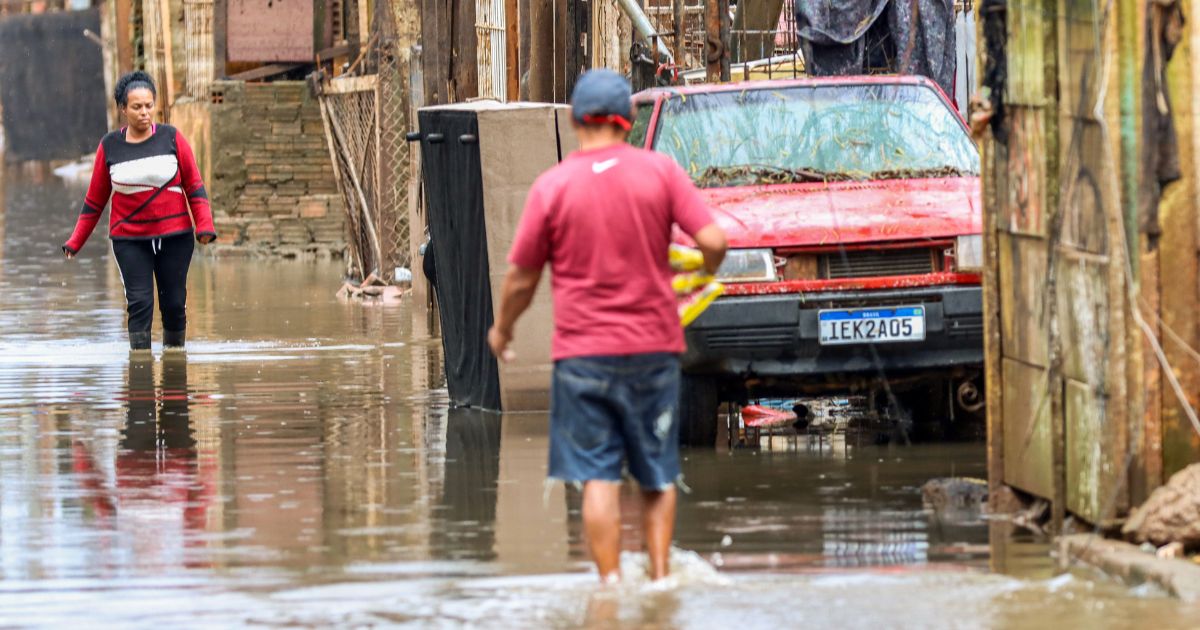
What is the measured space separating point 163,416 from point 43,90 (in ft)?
182

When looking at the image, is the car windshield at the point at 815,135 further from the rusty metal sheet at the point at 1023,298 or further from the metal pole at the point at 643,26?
the metal pole at the point at 643,26

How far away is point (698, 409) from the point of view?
10211mm

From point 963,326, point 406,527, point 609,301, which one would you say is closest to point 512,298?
point 609,301

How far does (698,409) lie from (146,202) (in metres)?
5.45

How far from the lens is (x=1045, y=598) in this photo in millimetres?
6629

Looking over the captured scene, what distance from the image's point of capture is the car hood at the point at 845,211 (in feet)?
32.2

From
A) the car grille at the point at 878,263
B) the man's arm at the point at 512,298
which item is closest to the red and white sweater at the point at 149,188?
the car grille at the point at 878,263

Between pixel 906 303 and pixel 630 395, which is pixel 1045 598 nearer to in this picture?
pixel 630 395

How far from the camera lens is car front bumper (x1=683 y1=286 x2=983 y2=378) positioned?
9.75 metres

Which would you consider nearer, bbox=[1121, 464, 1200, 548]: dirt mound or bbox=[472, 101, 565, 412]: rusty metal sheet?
bbox=[1121, 464, 1200, 548]: dirt mound

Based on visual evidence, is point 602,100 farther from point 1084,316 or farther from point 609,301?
point 1084,316

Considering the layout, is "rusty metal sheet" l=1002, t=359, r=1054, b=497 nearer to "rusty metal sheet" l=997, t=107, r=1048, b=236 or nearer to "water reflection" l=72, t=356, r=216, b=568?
"rusty metal sheet" l=997, t=107, r=1048, b=236

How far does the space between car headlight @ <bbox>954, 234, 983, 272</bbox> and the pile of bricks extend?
65.8 feet

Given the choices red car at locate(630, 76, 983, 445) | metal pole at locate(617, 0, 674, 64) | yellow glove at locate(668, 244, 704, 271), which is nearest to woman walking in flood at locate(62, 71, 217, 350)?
metal pole at locate(617, 0, 674, 64)
